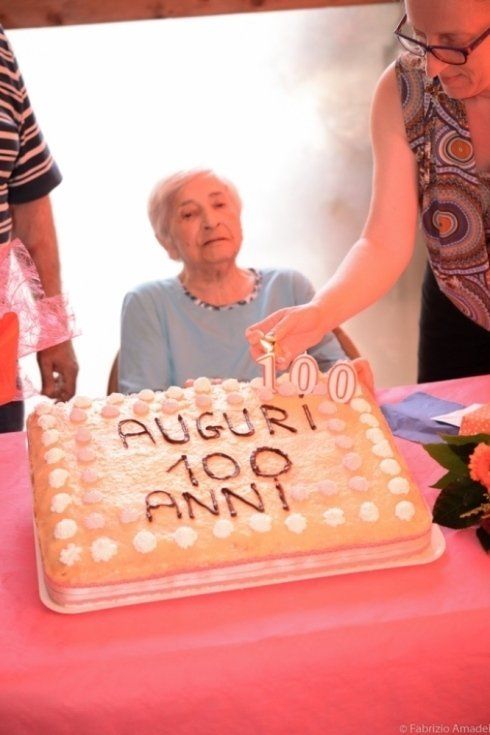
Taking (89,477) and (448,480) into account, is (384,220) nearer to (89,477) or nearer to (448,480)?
(448,480)

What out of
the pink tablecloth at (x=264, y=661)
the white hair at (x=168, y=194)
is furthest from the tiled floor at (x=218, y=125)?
the pink tablecloth at (x=264, y=661)

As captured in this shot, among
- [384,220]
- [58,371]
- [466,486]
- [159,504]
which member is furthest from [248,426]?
[58,371]

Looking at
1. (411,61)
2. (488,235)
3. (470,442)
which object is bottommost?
(470,442)

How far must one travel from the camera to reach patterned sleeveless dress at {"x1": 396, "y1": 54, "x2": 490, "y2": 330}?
6.11ft

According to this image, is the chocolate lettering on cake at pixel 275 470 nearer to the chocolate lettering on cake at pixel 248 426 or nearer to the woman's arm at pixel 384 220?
the chocolate lettering on cake at pixel 248 426

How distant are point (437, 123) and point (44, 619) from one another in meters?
1.15

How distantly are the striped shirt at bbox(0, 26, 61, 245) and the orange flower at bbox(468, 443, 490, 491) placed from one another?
3.68ft

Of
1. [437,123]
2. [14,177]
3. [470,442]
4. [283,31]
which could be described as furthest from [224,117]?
[470,442]

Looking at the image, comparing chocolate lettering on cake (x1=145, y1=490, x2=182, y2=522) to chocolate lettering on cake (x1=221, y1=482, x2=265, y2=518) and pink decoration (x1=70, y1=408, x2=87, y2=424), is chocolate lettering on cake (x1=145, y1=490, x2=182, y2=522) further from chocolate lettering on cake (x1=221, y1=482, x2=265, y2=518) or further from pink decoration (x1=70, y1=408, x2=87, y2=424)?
pink decoration (x1=70, y1=408, x2=87, y2=424)

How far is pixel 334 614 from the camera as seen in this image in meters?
1.31

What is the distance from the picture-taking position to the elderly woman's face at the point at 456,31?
5.05 feet

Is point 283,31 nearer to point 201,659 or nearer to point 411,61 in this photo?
point 411,61

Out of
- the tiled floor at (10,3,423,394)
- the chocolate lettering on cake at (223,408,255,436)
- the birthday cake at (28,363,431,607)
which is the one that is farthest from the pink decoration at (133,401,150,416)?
the tiled floor at (10,3,423,394)

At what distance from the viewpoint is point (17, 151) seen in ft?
6.79
